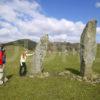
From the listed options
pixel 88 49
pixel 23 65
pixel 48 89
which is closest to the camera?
pixel 48 89

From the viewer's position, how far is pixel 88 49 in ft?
84.2

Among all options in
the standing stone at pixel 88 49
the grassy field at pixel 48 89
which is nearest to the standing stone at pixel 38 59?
the grassy field at pixel 48 89

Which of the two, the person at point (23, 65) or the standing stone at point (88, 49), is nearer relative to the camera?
the standing stone at point (88, 49)

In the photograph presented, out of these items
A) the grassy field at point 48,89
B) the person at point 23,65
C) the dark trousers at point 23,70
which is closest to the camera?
the grassy field at point 48,89

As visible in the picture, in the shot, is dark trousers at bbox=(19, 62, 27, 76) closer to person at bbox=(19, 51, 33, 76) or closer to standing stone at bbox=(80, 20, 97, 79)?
person at bbox=(19, 51, 33, 76)

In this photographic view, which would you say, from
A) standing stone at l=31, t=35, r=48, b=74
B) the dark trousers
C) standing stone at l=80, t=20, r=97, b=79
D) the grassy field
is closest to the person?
the dark trousers

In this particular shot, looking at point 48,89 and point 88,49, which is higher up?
point 88,49

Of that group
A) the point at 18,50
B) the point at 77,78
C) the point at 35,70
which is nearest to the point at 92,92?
the point at 77,78

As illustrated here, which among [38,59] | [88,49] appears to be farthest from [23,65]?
[88,49]

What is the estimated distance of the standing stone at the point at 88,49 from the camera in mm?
25547

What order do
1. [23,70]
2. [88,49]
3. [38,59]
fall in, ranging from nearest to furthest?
[88,49], [38,59], [23,70]

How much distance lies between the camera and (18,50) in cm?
7438

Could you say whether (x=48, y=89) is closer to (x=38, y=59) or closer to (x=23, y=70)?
(x=38, y=59)

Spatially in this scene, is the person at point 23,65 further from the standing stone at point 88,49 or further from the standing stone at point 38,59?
the standing stone at point 88,49
